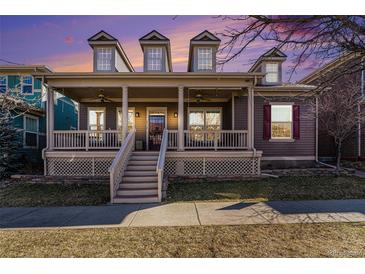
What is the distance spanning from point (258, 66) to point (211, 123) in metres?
4.08

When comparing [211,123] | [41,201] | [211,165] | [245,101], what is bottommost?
[41,201]

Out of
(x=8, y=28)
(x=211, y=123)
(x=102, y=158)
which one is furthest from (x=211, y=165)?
(x=8, y=28)

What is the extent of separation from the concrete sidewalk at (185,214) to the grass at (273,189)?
572 millimetres

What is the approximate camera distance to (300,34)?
4.48 meters

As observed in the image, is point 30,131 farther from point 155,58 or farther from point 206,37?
point 206,37

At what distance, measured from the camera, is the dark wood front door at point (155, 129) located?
12.7 meters

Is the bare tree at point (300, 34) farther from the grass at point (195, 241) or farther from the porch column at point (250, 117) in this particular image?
the porch column at point (250, 117)

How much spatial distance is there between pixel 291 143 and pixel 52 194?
35.2 feet

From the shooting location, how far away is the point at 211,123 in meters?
12.6

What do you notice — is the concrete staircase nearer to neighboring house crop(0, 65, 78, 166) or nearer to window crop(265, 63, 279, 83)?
neighboring house crop(0, 65, 78, 166)

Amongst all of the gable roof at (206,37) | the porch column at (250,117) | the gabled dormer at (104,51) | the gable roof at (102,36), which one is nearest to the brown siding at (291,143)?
the porch column at (250,117)

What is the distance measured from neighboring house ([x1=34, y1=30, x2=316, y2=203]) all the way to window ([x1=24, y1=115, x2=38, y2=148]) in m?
2.99

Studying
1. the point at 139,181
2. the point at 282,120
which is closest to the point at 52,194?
the point at 139,181
